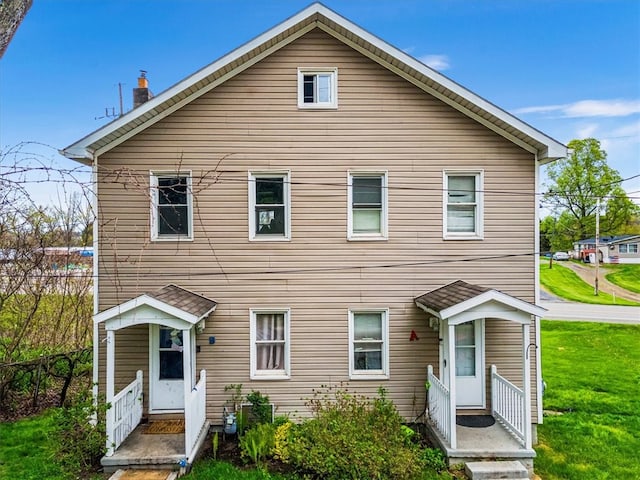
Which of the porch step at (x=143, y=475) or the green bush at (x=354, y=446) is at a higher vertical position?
the green bush at (x=354, y=446)

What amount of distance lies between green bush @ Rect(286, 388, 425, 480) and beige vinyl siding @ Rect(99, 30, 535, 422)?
0.90 metres

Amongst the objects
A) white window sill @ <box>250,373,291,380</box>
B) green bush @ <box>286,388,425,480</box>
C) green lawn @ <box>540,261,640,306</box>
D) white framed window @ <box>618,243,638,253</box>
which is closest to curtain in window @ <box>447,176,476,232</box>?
green bush @ <box>286,388,425,480</box>

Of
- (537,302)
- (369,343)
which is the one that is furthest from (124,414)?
(537,302)

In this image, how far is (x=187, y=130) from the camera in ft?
25.7

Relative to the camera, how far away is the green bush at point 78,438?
6.11m

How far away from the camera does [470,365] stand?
8008 millimetres

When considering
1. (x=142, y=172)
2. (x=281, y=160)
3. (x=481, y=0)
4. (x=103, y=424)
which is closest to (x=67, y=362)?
(x=103, y=424)

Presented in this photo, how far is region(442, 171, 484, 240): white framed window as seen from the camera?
8070mm

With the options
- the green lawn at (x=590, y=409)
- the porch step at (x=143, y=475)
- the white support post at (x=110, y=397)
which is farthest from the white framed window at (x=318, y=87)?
the green lawn at (x=590, y=409)

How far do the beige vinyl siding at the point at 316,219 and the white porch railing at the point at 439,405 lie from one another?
0.30m

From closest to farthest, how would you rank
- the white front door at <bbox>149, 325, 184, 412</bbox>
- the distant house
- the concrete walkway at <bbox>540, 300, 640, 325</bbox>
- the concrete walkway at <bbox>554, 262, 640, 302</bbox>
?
the white front door at <bbox>149, 325, 184, 412</bbox> < the concrete walkway at <bbox>540, 300, 640, 325</bbox> < the concrete walkway at <bbox>554, 262, 640, 302</bbox> < the distant house

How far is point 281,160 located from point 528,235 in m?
5.41

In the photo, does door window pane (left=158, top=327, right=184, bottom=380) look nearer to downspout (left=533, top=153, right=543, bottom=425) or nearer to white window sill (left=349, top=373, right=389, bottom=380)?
white window sill (left=349, top=373, right=389, bottom=380)

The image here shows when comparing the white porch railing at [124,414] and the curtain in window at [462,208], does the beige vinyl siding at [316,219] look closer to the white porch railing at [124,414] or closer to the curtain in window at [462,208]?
the curtain in window at [462,208]
